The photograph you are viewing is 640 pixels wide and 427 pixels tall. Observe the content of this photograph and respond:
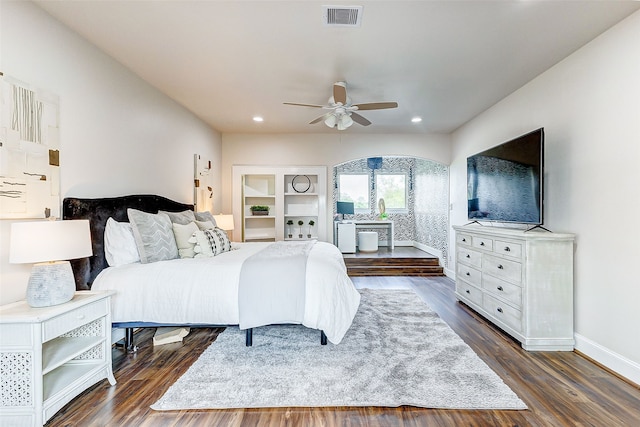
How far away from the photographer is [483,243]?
3500 millimetres

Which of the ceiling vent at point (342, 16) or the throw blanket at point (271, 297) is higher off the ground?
the ceiling vent at point (342, 16)

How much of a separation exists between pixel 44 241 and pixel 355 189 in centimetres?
726

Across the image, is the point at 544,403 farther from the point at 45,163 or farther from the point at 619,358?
the point at 45,163

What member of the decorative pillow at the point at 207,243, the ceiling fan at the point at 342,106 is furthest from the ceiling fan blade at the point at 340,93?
the decorative pillow at the point at 207,243

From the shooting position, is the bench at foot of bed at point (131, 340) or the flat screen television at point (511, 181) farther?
the flat screen television at point (511, 181)

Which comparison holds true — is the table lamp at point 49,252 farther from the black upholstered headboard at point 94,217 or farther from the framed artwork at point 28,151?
the black upholstered headboard at point 94,217

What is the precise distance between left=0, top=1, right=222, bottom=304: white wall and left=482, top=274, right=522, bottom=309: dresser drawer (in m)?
3.92

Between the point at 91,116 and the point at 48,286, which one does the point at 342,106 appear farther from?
the point at 48,286

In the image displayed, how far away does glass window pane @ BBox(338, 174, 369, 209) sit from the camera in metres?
8.47

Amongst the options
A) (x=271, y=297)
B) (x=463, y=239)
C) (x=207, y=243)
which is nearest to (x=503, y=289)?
(x=463, y=239)

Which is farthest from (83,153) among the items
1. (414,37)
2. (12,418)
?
(414,37)

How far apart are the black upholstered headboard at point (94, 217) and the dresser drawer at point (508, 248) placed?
3708 mm

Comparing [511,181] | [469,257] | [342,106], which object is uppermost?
[342,106]

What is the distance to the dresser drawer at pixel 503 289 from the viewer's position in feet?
9.34
